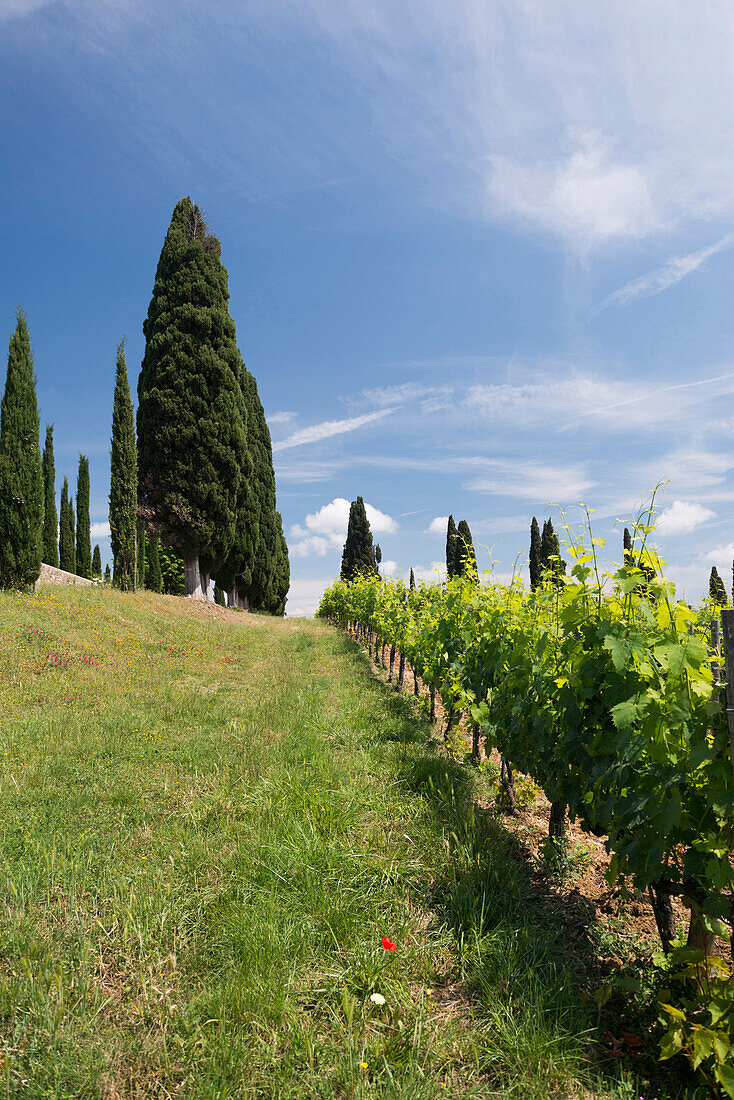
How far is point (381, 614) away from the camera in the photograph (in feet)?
39.9

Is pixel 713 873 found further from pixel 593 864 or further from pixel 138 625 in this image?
pixel 138 625

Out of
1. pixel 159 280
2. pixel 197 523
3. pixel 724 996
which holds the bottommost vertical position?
pixel 724 996

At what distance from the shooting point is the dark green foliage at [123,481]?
707 inches

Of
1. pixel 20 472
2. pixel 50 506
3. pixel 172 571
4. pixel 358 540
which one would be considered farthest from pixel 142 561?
pixel 358 540

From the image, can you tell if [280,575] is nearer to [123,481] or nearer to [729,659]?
[123,481]

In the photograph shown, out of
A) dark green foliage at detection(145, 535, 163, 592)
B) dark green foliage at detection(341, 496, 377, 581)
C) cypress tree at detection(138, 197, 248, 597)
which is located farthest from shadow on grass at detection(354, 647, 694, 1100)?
dark green foliage at detection(341, 496, 377, 581)

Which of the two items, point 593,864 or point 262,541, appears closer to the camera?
point 593,864

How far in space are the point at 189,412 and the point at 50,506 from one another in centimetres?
1341

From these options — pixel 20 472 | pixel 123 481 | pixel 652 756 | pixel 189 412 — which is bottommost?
pixel 652 756

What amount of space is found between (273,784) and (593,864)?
229cm

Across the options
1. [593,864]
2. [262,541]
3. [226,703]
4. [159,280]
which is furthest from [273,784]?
[262,541]

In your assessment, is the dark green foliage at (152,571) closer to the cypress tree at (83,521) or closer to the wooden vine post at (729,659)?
the cypress tree at (83,521)

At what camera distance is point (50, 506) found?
28.2 m

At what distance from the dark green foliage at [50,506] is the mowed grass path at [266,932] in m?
26.5
